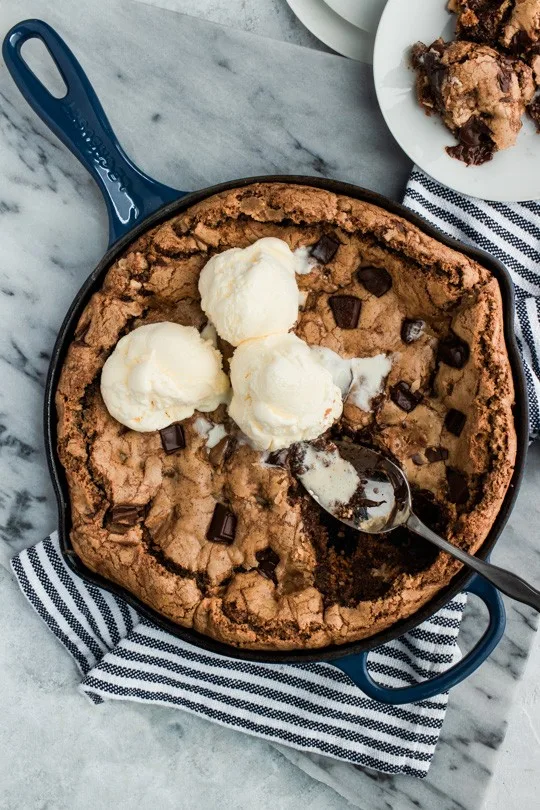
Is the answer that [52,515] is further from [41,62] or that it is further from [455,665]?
[41,62]

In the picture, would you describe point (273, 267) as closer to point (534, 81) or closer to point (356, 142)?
point (356, 142)

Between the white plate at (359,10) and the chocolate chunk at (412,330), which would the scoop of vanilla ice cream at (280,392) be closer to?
the chocolate chunk at (412,330)

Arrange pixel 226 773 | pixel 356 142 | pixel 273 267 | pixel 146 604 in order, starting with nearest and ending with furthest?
pixel 273 267, pixel 146 604, pixel 356 142, pixel 226 773

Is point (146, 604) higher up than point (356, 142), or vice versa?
point (356, 142)

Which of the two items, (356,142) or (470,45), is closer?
Result: (470,45)

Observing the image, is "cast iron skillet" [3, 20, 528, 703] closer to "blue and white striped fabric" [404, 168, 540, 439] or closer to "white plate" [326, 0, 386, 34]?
"blue and white striped fabric" [404, 168, 540, 439]

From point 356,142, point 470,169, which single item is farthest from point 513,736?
point 356,142

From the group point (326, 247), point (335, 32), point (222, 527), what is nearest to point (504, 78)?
point (335, 32)
